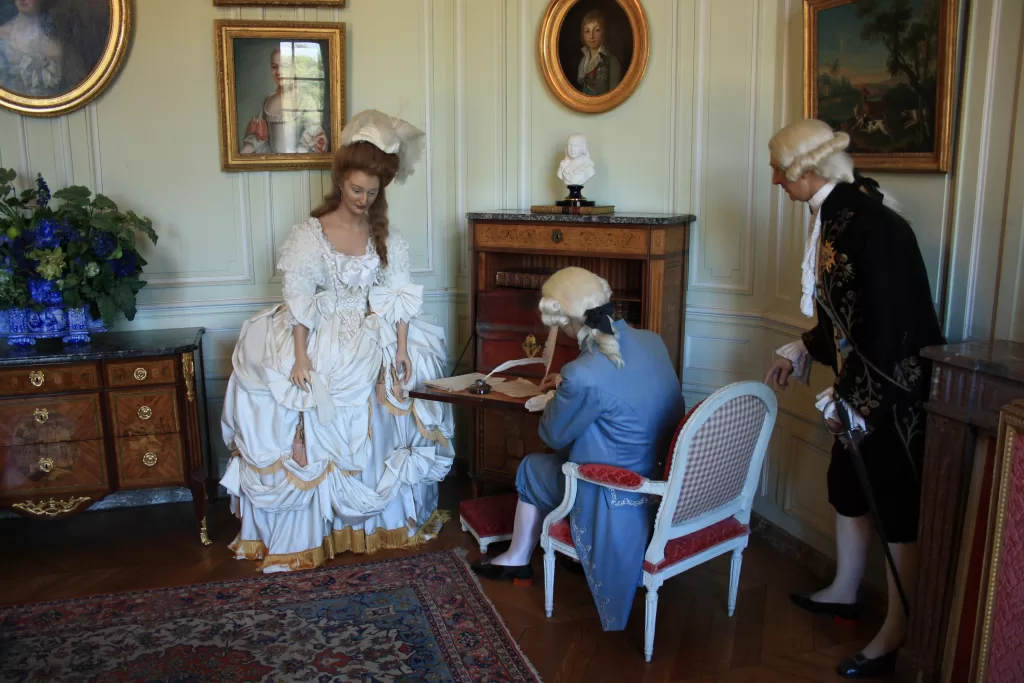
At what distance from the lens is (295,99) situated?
15.5 feet

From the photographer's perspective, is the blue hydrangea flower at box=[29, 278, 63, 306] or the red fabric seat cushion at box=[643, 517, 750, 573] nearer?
the red fabric seat cushion at box=[643, 517, 750, 573]

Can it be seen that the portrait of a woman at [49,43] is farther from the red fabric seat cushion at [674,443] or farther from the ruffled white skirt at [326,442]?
the red fabric seat cushion at [674,443]

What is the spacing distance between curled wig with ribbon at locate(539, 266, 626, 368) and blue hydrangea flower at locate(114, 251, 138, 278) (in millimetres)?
2297

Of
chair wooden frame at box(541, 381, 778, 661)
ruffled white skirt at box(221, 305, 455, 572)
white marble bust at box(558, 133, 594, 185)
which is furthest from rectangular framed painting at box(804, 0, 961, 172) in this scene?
ruffled white skirt at box(221, 305, 455, 572)

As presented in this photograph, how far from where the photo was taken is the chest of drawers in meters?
3.92

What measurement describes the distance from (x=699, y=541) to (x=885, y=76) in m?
1.86

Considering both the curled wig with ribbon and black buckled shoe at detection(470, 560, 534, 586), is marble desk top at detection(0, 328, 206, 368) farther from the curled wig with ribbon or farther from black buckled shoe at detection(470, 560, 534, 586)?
the curled wig with ribbon

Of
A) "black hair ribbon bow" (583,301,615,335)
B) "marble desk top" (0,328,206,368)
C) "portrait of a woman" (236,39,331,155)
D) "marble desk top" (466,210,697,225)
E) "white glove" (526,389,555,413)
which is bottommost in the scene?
"white glove" (526,389,555,413)

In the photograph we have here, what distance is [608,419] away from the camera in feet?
10.2

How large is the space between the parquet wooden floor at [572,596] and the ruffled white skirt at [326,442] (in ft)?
0.52

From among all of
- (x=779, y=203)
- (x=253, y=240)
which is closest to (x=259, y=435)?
(x=253, y=240)

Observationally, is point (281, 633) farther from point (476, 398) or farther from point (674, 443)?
point (674, 443)

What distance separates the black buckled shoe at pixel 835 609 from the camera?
134 inches

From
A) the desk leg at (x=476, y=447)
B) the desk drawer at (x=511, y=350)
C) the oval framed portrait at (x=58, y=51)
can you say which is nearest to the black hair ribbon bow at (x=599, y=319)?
the desk drawer at (x=511, y=350)
